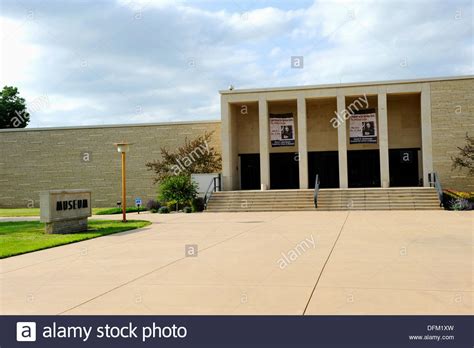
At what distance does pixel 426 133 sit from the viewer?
1160 inches

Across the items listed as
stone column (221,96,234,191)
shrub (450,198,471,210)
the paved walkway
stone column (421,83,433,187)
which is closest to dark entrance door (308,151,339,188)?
stone column (221,96,234,191)

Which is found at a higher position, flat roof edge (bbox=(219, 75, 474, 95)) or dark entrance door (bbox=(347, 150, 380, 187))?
flat roof edge (bbox=(219, 75, 474, 95))

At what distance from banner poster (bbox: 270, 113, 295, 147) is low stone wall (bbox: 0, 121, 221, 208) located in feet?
13.7

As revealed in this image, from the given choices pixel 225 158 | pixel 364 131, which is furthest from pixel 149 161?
pixel 364 131

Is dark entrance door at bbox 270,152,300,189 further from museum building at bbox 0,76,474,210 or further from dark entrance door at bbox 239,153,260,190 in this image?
dark entrance door at bbox 239,153,260,190

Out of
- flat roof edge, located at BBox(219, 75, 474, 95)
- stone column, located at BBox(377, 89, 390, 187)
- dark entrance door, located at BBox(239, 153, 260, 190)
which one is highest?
flat roof edge, located at BBox(219, 75, 474, 95)

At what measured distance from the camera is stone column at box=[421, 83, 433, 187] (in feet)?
96.0

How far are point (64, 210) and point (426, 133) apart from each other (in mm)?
23010

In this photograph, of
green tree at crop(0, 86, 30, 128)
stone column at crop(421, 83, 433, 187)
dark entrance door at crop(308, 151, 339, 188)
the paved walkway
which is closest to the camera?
the paved walkway

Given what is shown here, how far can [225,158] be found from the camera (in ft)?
104

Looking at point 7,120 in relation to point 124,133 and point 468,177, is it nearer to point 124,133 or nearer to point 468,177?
point 124,133

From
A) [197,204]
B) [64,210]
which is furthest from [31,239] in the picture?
[197,204]

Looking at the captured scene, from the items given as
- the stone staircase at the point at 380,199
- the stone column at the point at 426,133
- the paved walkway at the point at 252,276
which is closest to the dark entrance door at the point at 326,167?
the stone staircase at the point at 380,199

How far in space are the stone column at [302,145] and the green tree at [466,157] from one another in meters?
9.25
